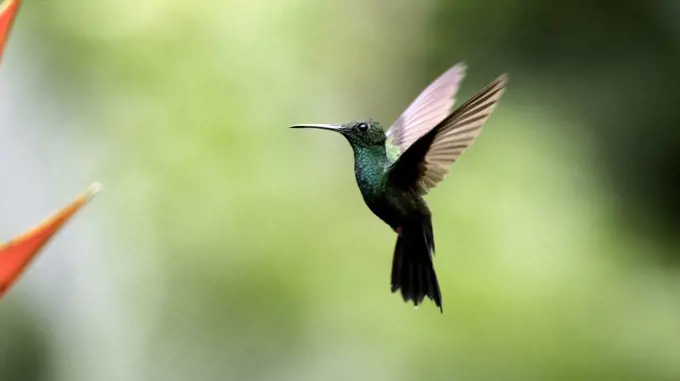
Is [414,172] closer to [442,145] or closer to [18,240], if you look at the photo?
[442,145]

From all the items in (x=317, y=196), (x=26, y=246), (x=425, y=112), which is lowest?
(x=26, y=246)

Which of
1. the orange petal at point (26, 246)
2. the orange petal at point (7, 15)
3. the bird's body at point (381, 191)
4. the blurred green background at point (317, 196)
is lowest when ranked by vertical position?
the orange petal at point (26, 246)

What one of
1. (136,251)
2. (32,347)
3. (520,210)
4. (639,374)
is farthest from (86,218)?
(639,374)

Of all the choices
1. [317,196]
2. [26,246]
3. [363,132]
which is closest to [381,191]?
[363,132]

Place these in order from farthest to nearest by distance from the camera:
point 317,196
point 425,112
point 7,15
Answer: point 317,196
point 425,112
point 7,15

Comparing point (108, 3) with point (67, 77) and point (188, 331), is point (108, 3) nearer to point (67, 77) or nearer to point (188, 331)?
point (67, 77)

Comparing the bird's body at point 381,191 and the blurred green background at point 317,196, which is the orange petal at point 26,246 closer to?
the bird's body at point 381,191

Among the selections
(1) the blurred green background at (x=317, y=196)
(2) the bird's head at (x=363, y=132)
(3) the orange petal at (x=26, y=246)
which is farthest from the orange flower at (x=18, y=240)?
(1) the blurred green background at (x=317, y=196)
